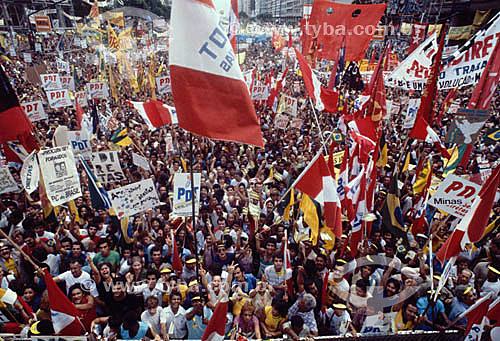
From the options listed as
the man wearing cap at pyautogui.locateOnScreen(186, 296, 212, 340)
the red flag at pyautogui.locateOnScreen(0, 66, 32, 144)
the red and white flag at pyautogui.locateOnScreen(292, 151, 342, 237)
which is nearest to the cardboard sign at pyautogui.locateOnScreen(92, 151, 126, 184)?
the red flag at pyautogui.locateOnScreen(0, 66, 32, 144)

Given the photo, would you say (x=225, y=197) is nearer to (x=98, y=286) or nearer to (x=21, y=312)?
(x=98, y=286)

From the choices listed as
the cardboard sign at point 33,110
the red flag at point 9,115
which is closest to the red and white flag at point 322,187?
the red flag at point 9,115

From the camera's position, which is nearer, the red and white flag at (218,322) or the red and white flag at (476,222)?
the red and white flag at (218,322)

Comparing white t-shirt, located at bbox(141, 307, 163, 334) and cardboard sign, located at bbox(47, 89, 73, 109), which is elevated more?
cardboard sign, located at bbox(47, 89, 73, 109)

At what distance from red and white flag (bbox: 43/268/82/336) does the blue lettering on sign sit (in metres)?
2.97

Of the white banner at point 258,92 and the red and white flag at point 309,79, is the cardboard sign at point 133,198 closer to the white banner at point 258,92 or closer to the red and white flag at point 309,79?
the red and white flag at point 309,79

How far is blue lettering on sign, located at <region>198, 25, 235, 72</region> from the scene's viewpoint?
10.7 feet

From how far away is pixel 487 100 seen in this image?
6660mm

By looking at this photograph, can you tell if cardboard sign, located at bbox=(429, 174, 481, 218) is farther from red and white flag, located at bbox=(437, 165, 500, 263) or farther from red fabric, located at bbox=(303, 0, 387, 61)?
red fabric, located at bbox=(303, 0, 387, 61)

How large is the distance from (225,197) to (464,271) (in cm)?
526

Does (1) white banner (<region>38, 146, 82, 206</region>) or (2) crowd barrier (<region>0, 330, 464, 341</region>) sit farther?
(1) white banner (<region>38, 146, 82, 206</region>)

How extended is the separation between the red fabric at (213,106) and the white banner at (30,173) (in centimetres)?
381

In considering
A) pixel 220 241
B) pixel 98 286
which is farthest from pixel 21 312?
pixel 220 241

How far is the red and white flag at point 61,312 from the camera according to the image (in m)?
3.64
